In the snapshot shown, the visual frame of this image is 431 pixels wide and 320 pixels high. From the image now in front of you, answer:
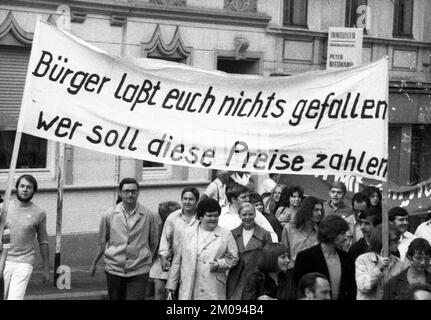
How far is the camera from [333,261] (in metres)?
9.55

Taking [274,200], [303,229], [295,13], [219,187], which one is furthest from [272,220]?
[295,13]

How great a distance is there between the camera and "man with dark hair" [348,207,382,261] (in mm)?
10484

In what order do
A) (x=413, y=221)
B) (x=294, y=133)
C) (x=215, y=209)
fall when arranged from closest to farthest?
(x=294, y=133), (x=215, y=209), (x=413, y=221)

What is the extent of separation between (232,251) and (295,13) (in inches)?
474

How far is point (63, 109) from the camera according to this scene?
29.9 ft

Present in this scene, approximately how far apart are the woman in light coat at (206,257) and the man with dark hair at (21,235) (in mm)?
1541

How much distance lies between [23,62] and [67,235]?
8.74 ft

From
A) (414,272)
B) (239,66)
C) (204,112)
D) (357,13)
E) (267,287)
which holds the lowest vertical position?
(267,287)

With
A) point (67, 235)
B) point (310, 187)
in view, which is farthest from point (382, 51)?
point (67, 235)

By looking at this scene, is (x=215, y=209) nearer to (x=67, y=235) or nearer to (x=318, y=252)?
(x=318, y=252)

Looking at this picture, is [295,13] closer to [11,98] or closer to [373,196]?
[11,98]

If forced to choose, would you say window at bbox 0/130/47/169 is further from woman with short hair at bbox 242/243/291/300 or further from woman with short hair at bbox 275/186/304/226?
woman with short hair at bbox 242/243/291/300

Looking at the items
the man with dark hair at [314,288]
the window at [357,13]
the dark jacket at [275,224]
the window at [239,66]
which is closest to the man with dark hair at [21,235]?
the dark jacket at [275,224]

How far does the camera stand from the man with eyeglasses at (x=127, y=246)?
440 inches
